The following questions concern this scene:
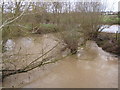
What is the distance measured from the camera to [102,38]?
27.0ft

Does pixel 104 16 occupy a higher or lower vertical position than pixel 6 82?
higher

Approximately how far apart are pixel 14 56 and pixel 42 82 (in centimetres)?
111

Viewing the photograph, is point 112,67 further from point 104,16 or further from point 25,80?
point 104,16

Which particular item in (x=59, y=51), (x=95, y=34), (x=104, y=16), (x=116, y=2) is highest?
(x=116, y=2)

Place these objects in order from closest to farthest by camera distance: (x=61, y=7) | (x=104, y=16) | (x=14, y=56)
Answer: (x=14, y=56) → (x=61, y=7) → (x=104, y=16)

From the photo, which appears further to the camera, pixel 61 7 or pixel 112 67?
pixel 61 7

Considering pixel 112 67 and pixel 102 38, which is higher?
pixel 102 38

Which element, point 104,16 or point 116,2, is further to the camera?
point 104,16

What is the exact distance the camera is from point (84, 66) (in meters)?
5.34

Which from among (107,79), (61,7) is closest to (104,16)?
(61,7)

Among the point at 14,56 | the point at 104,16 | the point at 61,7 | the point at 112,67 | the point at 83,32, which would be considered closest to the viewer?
the point at 14,56

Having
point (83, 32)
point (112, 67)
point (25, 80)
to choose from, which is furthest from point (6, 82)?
point (83, 32)

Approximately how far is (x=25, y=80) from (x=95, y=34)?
5043 millimetres

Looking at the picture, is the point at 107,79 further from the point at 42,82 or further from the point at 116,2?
the point at 116,2
